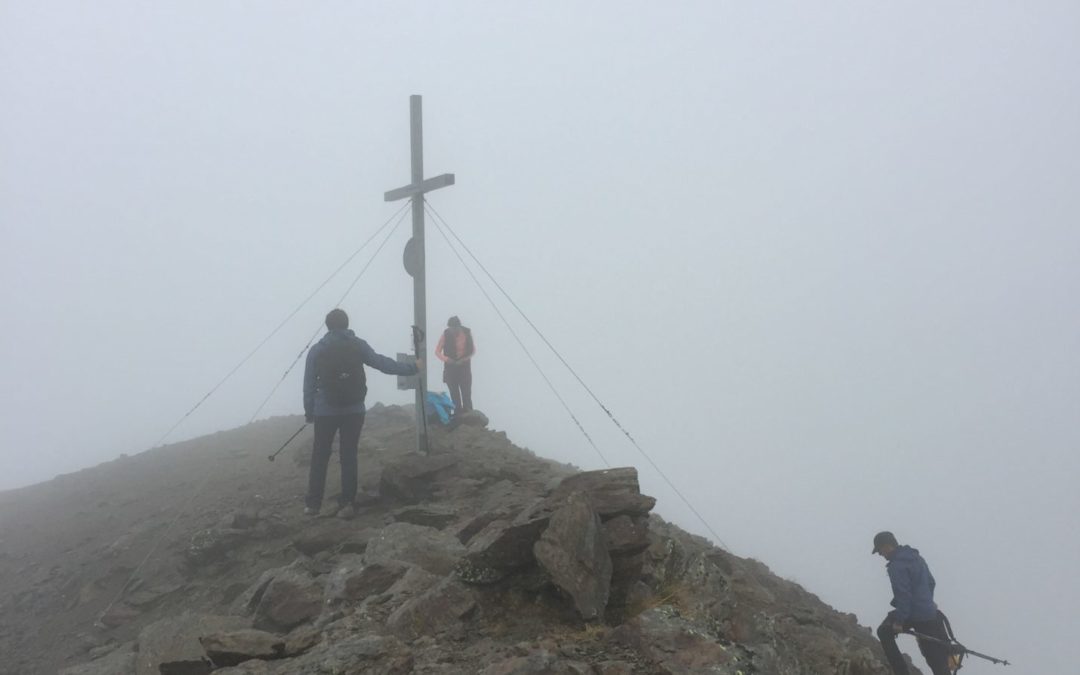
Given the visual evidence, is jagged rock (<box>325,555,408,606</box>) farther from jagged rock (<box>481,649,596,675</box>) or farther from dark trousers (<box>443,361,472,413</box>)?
dark trousers (<box>443,361,472,413</box>)

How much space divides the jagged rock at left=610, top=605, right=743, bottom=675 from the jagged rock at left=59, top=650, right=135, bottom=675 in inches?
196

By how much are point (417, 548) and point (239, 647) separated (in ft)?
8.39

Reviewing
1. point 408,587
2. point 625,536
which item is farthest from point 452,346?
point 625,536

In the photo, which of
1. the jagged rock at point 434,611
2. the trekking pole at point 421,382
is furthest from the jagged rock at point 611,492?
the trekking pole at point 421,382

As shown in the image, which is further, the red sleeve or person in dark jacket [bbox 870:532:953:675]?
the red sleeve

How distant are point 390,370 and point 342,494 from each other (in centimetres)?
213

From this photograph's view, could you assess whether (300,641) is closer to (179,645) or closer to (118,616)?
(179,645)

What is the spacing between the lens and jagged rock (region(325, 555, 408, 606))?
23.5 ft

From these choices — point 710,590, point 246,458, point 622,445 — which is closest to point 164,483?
point 246,458

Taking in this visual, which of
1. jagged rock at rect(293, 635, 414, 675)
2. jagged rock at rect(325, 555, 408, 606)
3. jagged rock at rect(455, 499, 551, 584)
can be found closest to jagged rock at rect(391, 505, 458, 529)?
jagged rock at rect(325, 555, 408, 606)

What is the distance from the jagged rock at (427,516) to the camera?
31.7ft

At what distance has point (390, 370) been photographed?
37.4ft

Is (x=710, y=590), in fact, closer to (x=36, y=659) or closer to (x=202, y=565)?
(x=202, y=565)

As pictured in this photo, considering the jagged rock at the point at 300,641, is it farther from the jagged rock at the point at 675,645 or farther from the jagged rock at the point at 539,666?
the jagged rock at the point at 675,645
